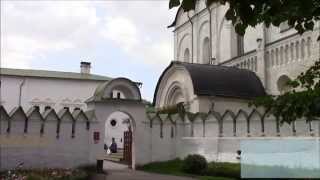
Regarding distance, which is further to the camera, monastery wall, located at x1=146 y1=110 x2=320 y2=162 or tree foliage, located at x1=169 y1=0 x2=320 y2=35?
monastery wall, located at x1=146 y1=110 x2=320 y2=162

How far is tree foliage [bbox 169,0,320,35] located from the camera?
3.98 m

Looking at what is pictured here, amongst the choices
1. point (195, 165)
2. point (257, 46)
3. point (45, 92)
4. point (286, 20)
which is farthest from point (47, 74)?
point (286, 20)

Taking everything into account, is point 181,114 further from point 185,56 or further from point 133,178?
point 185,56

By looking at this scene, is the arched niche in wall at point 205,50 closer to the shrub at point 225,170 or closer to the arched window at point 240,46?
the arched window at point 240,46

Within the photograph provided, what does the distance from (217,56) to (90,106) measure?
16886 mm

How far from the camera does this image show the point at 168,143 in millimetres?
24234

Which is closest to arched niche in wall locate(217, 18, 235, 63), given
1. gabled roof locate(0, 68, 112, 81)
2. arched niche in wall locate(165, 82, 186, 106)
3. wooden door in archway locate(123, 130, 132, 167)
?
arched niche in wall locate(165, 82, 186, 106)

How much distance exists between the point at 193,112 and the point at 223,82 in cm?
288

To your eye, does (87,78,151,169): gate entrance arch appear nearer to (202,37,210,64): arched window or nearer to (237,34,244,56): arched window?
(237,34,244,56): arched window

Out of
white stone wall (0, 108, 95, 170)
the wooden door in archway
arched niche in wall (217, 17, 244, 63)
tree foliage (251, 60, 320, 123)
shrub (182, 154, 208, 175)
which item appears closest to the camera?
tree foliage (251, 60, 320, 123)

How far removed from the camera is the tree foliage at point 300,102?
18.8 ft

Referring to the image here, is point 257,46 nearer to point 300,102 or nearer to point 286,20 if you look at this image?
point 300,102

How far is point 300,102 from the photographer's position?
19.3 ft

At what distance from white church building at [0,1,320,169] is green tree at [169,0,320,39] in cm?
711
